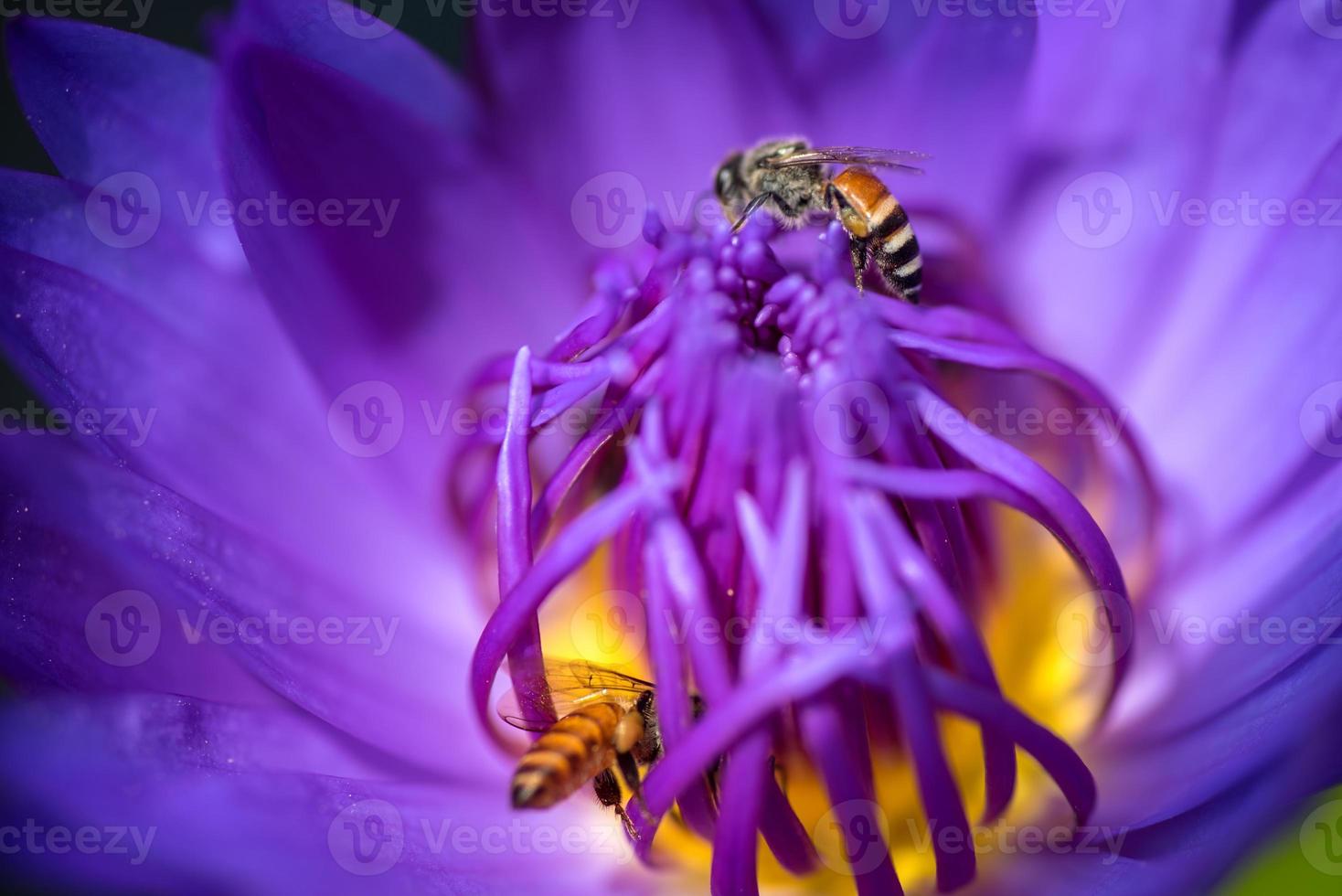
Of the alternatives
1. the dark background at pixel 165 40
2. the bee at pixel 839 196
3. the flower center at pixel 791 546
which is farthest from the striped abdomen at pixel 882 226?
the dark background at pixel 165 40

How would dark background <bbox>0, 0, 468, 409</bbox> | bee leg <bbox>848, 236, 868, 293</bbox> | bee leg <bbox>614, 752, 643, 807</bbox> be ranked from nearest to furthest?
1. bee leg <bbox>614, 752, 643, 807</bbox>
2. bee leg <bbox>848, 236, 868, 293</bbox>
3. dark background <bbox>0, 0, 468, 409</bbox>

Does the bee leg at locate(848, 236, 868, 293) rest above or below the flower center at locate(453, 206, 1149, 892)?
above

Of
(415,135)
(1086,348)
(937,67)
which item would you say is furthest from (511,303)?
(1086,348)

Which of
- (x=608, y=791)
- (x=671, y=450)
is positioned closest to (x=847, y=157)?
(x=671, y=450)

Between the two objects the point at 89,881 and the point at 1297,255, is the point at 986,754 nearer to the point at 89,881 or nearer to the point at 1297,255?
the point at 1297,255

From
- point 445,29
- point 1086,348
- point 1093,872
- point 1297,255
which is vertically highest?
point 445,29

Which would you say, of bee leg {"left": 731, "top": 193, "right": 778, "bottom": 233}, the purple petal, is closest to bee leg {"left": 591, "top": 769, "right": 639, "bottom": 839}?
bee leg {"left": 731, "top": 193, "right": 778, "bottom": 233}

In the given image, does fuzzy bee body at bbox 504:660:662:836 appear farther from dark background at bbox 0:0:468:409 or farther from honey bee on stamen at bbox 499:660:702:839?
dark background at bbox 0:0:468:409

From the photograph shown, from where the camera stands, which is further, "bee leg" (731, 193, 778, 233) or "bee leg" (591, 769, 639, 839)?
"bee leg" (731, 193, 778, 233)
